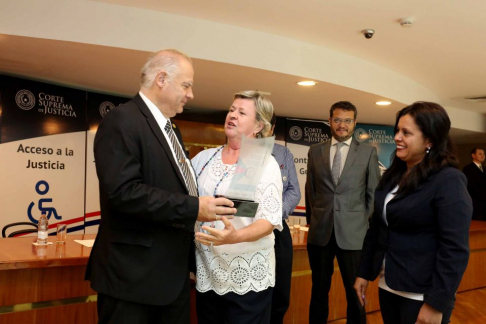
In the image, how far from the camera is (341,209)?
10.0 ft

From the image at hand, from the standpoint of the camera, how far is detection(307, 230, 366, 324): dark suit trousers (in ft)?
9.80

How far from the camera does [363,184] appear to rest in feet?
10.2

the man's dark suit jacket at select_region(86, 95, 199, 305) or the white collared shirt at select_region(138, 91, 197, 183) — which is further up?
the white collared shirt at select_region(138, 91, 197, 183)

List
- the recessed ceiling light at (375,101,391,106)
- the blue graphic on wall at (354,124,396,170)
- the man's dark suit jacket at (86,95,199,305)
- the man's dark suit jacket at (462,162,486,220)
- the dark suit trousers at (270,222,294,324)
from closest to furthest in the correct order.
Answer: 1. the man's dark suit jacket at (86,95,199,305)
2. the dark suit trousers at (270,222,294,324)
3. the recessed ceiling light at (375,101,391,106)
4. the man's dark suit jacket at (462,162,486,220)
5. the blue graphic on wall at (354,124,396,170)

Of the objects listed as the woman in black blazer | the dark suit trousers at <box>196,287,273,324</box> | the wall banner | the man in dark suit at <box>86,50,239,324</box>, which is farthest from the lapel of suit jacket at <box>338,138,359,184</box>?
the wall banner

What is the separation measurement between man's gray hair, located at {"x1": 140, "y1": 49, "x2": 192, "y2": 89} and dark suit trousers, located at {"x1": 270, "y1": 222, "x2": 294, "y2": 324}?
131 centimetres

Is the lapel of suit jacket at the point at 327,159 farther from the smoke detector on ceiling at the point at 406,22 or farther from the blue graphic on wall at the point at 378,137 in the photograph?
the blue graphic on wall at the point at 378,137

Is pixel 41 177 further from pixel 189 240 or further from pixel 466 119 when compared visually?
pixel 466 119

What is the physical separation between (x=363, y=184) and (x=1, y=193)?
151 inches

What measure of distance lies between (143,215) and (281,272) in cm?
142

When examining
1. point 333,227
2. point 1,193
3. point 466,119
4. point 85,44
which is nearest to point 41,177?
point 1,193

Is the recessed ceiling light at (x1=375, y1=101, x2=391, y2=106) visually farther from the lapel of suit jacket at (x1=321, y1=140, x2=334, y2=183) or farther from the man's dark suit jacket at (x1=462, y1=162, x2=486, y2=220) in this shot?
the man's dark suit jacket at (x1=462, y1=162, x2=486, y2=220)

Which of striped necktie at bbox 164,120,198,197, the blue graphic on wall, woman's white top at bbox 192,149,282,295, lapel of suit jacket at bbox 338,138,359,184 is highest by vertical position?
the blue graphic on wall

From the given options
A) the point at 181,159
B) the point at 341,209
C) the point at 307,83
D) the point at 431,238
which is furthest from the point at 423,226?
the point at 307,83
